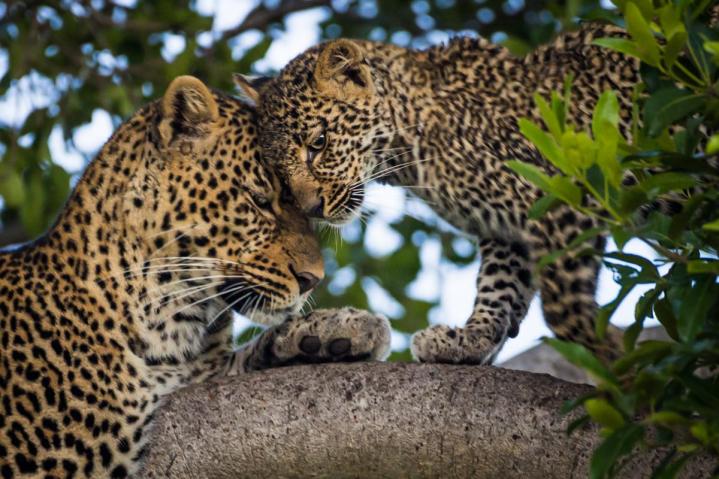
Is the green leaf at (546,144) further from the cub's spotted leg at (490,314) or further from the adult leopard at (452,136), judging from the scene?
the cub's spotted leg at (490,314)

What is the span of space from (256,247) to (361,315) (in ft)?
1.67

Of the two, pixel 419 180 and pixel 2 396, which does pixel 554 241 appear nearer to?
pixel 419 180

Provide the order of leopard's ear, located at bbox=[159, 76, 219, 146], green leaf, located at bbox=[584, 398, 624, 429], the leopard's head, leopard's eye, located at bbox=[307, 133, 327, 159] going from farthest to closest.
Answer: leopard's eye, located at bbox=[307, 133, 327, 159], leopard's ear, located at bbox=[159, 76, 219, 146], the leopard's head, green leaf, located at bbox=[584, 398, 624, 429]

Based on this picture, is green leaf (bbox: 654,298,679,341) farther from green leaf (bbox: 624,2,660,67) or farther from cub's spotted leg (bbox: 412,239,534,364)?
cub's spotted leg (bbox: 412,239,534,364)

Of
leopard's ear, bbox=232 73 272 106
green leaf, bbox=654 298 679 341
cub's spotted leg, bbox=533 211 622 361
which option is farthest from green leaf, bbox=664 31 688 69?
leopard's ear, bbox=232 73 272 106

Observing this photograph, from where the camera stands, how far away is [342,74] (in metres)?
6.28

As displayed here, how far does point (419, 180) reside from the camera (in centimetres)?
607

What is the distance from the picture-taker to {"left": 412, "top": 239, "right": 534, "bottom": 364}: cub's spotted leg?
19.0 feet

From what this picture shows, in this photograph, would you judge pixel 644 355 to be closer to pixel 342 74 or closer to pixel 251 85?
pixel 342 74

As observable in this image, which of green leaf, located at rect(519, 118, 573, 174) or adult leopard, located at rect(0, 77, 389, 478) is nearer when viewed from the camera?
green leaf, located at rect(519, 118, 573, 174)

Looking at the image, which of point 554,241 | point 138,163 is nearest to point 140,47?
point 138,163

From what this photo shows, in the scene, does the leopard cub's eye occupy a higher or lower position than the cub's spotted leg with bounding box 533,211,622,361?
higher

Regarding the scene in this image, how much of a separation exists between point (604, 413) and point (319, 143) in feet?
10.1

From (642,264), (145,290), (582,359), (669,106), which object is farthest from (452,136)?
(582,359)
